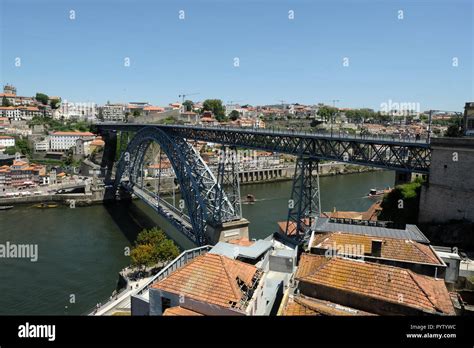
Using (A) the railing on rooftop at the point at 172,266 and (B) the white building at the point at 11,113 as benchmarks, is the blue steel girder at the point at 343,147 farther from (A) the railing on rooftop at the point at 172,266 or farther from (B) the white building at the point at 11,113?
(B) the white building at the point at 11,113

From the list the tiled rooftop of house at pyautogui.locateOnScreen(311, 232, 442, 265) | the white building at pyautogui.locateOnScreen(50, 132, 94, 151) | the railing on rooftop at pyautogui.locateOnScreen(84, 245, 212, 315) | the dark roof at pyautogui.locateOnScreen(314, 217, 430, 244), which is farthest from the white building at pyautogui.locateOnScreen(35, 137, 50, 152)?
the tiled rooftop of house at pyautogui.locateOnScreen(311, 232, 442, 265)

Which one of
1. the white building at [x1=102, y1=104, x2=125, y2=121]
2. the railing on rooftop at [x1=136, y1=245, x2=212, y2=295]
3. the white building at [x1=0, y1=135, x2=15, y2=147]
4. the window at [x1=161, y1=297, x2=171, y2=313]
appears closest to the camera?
the window at [x1=161, y1=297, x2=171, y2=313]

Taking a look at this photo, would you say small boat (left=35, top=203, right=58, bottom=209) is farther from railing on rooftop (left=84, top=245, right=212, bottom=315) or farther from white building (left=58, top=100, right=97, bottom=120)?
white building (left=58, top=100, right=97, bottom=120)

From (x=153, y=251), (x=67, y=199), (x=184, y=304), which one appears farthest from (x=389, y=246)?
(x=67, y=199)

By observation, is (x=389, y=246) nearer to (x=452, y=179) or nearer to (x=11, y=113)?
(x=452, y=179)

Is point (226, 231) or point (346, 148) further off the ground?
point (346, 148)

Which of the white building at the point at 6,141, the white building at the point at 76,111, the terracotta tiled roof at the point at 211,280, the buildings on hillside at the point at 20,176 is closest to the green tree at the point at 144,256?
the terracotta tiled roof at the point at 211,280
